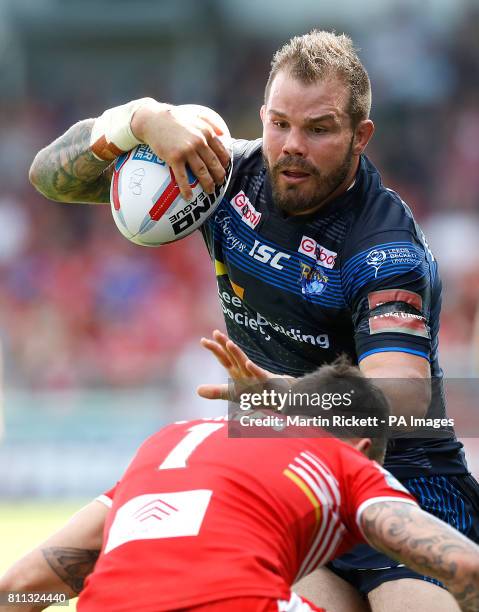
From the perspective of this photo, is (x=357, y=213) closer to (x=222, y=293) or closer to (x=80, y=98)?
(x=222, y=293)

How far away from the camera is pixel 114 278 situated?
15227 mm

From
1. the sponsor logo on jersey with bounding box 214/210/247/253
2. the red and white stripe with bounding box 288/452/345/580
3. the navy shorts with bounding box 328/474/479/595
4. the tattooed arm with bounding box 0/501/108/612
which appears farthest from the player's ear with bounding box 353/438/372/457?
the sponsor logo on jersey with bounding box 214/210/247/253

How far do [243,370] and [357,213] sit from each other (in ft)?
3.41

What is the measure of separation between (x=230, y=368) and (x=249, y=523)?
0.77 m

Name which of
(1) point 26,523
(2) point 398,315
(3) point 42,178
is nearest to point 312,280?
(2) point 398,315

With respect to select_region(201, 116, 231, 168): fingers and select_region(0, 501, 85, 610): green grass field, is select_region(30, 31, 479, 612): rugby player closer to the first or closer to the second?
select_region(201, 116, 231, 168): fingers

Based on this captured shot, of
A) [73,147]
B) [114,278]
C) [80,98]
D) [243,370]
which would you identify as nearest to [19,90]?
[80,98]

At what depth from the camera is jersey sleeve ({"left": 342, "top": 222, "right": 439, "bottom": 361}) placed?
14.8 ft

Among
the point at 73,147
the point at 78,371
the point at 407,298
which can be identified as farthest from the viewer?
the point at 78,371

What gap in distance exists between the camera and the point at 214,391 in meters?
4.15

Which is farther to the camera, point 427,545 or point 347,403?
point 347,403

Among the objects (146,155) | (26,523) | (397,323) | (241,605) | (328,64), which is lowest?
(241,605)

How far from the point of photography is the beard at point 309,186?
4.71 metres

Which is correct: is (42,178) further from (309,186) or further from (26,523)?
(26,523)
